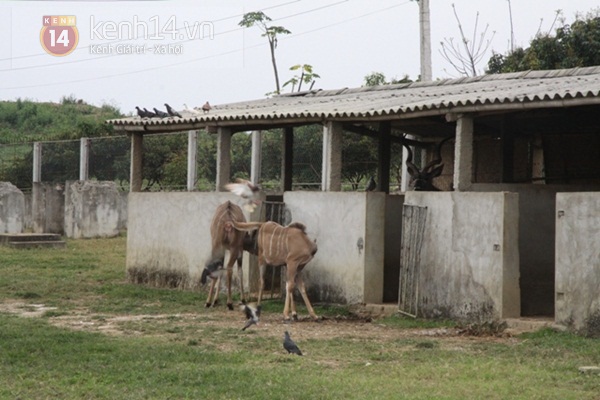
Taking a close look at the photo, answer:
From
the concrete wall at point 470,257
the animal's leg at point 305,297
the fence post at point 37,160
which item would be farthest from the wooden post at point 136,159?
the fence post at point 37,160

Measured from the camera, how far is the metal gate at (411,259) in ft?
41.8

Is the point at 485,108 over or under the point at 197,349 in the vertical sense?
over

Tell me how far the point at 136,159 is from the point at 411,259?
6.65 meters

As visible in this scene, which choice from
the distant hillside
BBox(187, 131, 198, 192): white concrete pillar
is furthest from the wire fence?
the distant hillside

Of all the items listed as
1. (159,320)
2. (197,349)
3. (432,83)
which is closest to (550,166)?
(432,83)

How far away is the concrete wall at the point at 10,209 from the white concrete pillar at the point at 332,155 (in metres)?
14.2

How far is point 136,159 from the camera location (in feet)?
58.1

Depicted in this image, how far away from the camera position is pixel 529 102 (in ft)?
38.3

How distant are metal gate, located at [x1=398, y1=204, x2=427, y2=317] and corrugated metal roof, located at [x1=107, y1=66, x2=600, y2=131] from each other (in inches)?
52.4

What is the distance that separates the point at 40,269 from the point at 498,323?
10410 millimetres

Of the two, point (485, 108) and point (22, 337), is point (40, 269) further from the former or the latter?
point (485, 108)

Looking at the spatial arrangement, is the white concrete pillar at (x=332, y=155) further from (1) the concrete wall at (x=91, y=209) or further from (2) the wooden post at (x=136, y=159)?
(1) the concrete wall at (x=91, y=209)

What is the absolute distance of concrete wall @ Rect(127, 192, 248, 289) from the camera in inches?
632

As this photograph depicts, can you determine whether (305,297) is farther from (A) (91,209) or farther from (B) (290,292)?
(A) (91,209)
